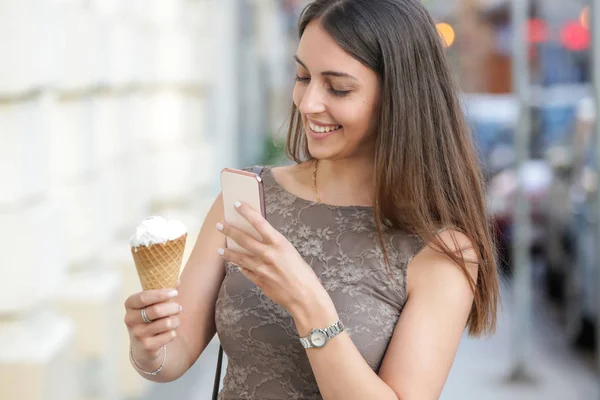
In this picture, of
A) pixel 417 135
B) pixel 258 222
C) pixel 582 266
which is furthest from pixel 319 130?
pixel 582 266

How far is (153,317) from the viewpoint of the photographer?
5.86 ft

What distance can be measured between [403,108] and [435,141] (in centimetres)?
12

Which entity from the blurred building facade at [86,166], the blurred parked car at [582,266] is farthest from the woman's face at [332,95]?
the blurred parked car at [582,266]

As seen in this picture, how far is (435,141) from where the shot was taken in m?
2.09

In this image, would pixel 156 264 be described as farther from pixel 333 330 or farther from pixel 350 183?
pixel 350 183


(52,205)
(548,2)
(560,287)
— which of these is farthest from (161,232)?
(548,2)

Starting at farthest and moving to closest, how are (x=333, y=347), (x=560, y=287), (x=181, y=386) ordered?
(x=560, y=287) < (x=181, y=386) < (x=333, y=347)

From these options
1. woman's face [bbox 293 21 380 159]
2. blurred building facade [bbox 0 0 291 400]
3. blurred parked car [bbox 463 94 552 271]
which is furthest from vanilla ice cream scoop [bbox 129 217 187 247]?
blurred parked car [bbox 463 94 552 271]

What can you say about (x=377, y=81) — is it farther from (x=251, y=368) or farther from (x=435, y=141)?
(x=251, y=368)

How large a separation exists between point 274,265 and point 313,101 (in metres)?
0.40

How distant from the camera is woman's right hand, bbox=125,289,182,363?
1.78 metres

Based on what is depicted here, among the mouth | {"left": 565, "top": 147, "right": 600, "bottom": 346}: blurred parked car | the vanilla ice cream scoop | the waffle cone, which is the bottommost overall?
{"left": 565, "top": 147, "right": 600, "bottom": 346}: blurred parked car

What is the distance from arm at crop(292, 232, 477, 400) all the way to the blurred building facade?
55.6 inches

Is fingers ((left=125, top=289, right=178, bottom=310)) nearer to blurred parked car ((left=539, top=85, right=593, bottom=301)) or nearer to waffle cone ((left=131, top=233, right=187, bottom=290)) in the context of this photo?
waffle cone ((left=131, top=233, right=187, bottom=290))
